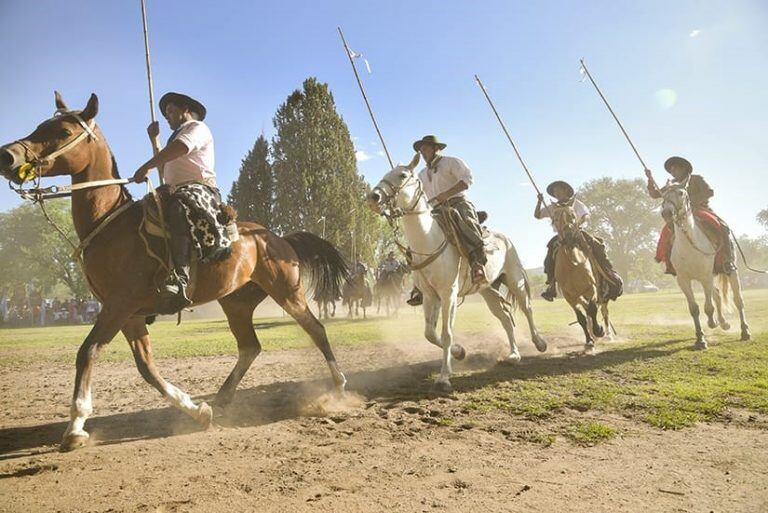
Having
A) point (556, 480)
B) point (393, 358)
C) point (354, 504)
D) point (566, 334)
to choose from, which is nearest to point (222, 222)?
point (354, 504)

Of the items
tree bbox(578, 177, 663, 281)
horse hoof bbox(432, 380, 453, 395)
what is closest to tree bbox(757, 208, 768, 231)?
tree bbox(578, 177, 663, 281)

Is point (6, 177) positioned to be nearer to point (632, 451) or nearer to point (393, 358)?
point (632, 451)

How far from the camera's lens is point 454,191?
7258mm

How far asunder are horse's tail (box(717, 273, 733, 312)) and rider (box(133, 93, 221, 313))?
451 inches

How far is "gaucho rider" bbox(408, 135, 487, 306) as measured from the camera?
7.03 metres

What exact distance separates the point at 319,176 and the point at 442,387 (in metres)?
32.2

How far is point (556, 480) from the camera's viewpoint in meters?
2.98

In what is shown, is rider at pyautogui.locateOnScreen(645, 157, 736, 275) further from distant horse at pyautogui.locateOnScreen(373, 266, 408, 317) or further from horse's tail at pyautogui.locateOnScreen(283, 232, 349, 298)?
distant horse at pyautogui.locateOnScreen(373, 266, 408, 317)

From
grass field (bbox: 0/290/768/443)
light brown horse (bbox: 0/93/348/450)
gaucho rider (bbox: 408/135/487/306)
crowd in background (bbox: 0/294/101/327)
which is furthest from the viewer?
crowd in background (bbox: 0/294/101/327)

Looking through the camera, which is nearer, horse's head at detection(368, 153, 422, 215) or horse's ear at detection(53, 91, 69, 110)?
horse's ear at detection(53, 91, 69, 110)

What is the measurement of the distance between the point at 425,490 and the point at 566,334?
1045 centimetres

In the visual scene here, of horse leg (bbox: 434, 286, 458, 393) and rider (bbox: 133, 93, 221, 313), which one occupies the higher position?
rider (bbox: 133, 93, 221, 313)

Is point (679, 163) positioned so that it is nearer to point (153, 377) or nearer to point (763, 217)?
point (153, 377)

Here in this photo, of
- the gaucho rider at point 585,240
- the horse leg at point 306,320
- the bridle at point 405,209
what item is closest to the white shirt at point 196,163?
the horse leg at point 306,320
